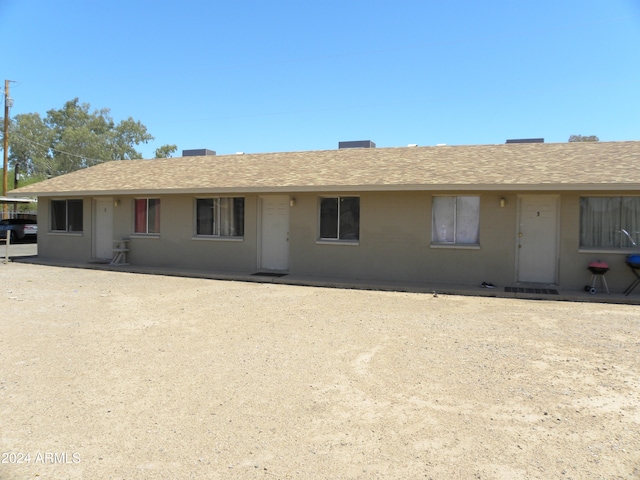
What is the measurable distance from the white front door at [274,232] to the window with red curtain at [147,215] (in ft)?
12.8

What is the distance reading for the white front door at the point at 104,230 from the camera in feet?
53.3

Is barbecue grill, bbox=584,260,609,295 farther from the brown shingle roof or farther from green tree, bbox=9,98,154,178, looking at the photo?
green tree, bbox=9,98,154,178

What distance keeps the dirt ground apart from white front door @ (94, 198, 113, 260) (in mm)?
8323

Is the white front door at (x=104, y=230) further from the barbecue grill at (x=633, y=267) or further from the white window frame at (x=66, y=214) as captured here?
the barbecue grill at (x=633, y=267)

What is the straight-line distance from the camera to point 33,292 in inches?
399

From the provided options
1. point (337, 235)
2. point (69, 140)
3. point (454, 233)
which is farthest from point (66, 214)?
point (69, 140)

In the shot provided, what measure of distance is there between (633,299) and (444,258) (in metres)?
3.97

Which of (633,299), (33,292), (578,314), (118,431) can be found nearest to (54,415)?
(118,431)

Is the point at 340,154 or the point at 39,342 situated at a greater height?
the point at 340,154

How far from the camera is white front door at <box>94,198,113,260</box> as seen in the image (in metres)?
16.2

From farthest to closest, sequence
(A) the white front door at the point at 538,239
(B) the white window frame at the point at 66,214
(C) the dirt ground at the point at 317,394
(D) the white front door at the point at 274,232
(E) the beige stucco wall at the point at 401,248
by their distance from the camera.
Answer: (B) the white window frame at the point at 66,214
(D) the white front door at the point at 274,232
(E) the beige stucco wall at the point at 401,248
(A) the white front door at the point at 538,239
(C) the dirt ground at the point at 317,394

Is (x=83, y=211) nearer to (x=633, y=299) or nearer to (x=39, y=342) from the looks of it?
(x=39, y=342)

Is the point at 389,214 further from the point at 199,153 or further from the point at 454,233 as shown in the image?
the point at 199,153

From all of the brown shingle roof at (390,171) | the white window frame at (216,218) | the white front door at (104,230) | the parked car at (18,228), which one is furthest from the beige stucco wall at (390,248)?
the parked car at (18,228)
